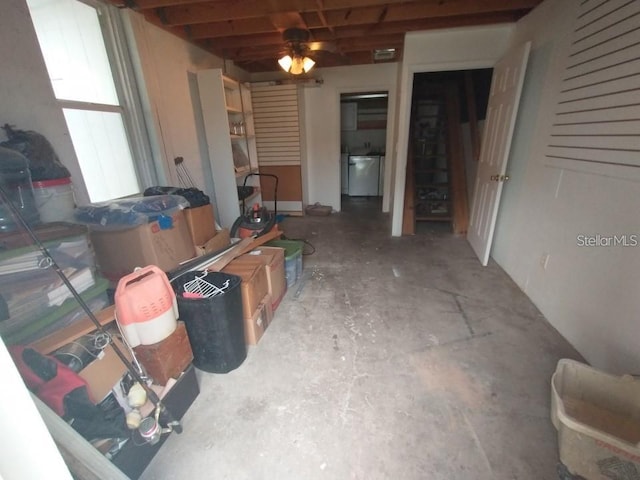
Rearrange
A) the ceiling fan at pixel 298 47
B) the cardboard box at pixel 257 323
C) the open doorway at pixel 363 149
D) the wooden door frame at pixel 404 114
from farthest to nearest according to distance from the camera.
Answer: the open doorway at pixel 363 149
the wooden door frame at pixel 404 114
the ceiling fan at pixel 298 47
the cardboard box at pixel 257 323

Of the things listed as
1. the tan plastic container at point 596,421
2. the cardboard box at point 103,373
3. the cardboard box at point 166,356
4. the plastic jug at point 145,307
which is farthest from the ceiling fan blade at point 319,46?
the tan plastic container at point 596,421

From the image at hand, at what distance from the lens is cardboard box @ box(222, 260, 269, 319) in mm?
1696

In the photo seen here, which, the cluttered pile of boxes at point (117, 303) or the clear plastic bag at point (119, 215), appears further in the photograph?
the clear plastic bag at point (119, 215)

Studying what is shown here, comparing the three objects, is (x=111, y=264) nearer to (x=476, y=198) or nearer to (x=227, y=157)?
(x=227, y=157)

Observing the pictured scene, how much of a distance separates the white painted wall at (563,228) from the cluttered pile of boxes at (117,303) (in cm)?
200

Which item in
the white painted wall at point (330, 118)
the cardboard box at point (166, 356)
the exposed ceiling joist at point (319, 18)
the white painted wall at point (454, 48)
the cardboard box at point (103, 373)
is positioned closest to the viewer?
the cardboard box at point (103, 373)

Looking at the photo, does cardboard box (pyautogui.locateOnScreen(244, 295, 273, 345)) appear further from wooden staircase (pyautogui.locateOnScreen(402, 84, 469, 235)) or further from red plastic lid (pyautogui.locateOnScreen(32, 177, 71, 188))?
wooden staircase (pyautogui.locateOnScreen(402, 84, 469, 235))

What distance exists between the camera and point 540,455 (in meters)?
1.17

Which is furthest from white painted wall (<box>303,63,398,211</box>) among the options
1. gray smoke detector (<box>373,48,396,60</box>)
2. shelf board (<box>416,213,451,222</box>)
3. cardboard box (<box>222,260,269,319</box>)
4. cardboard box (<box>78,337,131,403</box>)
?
cardboard box (<box>78,337,131,403</box>)

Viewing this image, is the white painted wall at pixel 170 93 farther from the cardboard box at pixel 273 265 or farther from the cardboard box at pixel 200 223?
the cardboard box at pixel 273 265

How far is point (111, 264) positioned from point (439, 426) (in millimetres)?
2074

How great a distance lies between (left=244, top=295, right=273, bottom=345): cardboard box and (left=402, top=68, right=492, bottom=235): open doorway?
2.44m

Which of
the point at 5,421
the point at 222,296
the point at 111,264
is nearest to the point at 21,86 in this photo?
the point at 111,264

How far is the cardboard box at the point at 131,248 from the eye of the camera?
5.53 feet
